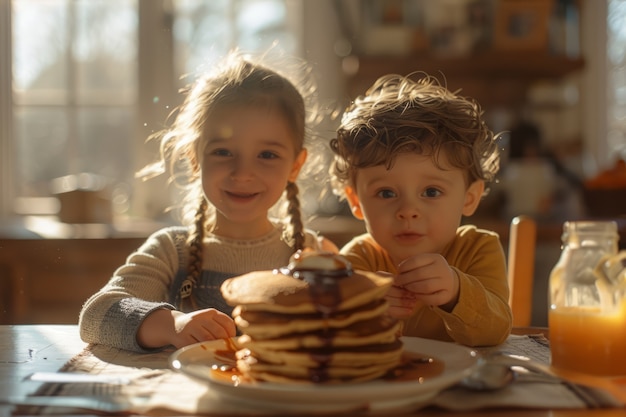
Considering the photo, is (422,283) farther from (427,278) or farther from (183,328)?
(183,328)

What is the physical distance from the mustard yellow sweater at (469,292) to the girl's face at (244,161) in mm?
191

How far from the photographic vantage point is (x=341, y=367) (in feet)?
2.11

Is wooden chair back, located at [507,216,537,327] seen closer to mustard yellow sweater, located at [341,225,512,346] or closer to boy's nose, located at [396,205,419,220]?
mustard yellow sweater, located at [341,225,512,346]

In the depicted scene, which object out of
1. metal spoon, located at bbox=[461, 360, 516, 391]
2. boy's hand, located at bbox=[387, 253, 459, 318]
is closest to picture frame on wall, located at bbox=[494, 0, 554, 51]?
boy's hand, located at bbox=[387, 253, 459, 318]

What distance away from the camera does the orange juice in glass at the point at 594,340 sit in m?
0.77

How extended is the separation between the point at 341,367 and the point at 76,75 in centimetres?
Answer: 289

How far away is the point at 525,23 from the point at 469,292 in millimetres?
2546

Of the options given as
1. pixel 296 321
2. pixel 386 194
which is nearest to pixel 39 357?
pixel 296 321

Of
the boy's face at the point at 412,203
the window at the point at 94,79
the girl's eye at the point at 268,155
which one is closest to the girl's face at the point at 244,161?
the girl's eye at the point at 268,155

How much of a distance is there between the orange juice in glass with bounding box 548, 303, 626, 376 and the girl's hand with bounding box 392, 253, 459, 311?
14cm

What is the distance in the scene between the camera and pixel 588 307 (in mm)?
788

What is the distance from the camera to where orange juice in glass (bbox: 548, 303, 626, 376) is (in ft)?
2.52

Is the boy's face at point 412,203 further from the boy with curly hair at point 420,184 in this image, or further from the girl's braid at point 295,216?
the girl's braid at point 295,216

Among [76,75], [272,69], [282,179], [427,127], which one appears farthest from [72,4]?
[427,127]
